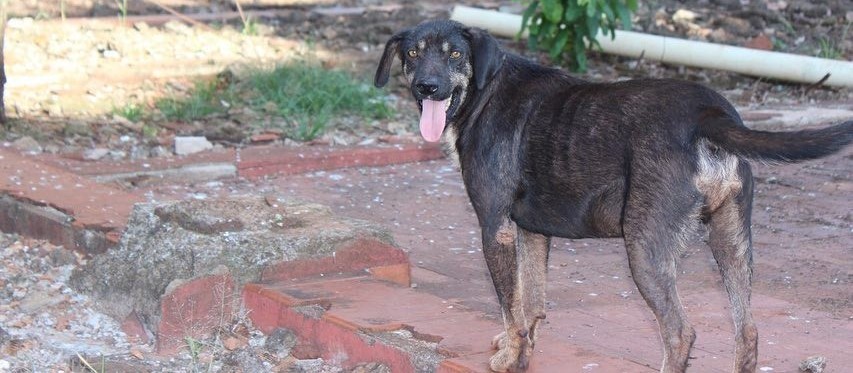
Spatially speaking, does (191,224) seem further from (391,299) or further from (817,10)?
(817,10)

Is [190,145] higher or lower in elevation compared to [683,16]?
lower

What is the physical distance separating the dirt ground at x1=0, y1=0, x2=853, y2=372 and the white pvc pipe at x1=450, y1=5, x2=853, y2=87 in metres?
0.16

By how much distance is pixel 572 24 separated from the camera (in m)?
11.6

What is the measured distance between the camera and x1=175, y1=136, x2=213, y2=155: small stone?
8.91 m

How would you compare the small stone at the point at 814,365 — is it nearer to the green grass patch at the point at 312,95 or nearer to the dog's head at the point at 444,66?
the dog's head at the point at 444,66

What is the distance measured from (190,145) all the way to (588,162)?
488 centimetres

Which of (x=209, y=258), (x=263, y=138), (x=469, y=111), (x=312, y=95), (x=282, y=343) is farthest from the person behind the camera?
(x=312, y=95)

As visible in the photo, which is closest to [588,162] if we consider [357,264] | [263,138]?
[357,264]

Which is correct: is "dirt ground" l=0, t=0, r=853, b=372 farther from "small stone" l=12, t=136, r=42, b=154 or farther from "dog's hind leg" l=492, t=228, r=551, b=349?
"dog's hind leg" l=492, t=228, r=551, b=349

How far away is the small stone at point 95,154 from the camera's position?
862 centimetres

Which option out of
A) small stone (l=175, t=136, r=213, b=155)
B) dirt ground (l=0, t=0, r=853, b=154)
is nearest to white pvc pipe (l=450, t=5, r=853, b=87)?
dirt ground (l=0, t=0, r=853, b=154)

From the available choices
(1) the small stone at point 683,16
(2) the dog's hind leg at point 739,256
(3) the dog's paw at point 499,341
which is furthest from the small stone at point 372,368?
(1) the small stone at point 683,16

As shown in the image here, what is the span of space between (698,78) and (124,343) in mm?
7135

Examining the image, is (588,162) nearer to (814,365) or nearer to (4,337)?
(814,365)
